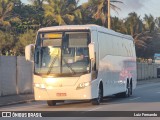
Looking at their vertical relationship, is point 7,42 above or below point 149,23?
below

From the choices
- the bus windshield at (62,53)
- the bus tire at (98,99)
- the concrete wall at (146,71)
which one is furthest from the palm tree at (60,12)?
the bus windshield at (62,53)

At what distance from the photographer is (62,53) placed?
71.9 feet

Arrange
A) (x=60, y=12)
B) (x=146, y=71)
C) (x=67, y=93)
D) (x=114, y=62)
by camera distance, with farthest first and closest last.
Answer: (x=60, y=12)
(x=146, y=71)
(x=114, y=62)
(x=67, y=93)

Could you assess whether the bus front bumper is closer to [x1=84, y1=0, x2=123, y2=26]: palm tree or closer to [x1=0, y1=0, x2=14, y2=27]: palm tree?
[x1=0, y1=0, x2=14, y2=27]: palm tree

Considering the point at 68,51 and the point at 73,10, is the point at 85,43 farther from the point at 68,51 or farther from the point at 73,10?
the point at 73,10

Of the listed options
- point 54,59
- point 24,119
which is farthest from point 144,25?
point 24,119

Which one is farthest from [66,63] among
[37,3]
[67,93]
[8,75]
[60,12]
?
[37,3]

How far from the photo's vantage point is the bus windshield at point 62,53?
71.4 ft

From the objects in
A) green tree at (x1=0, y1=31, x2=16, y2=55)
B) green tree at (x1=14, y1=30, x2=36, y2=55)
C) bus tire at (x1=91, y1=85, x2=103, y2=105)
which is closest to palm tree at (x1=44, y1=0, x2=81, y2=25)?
green tree at (x1=14, y1=30, x2=36, y2=55)

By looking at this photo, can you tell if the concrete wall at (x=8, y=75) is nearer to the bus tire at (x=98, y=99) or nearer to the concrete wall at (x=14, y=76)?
the concrete wall at (x=14, y=76)

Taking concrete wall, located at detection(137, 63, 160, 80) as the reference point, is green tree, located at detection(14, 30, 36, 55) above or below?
above

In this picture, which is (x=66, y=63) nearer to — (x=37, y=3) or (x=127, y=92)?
(x=127, y=92)

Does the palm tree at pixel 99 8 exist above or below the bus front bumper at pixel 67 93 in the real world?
above

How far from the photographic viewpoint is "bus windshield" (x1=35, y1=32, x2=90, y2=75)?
71.4ft
